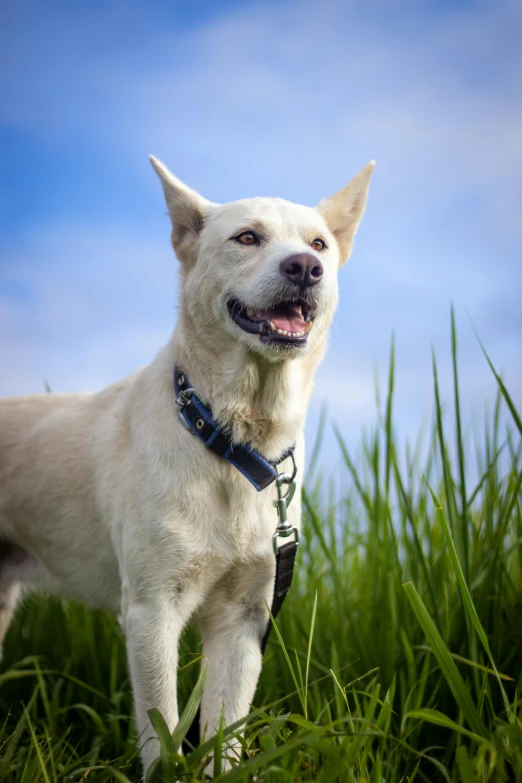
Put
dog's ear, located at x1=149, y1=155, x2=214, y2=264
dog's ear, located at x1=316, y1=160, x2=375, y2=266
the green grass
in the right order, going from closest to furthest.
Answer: the green grass → dog's ear, located at x1=149, y1=155, x2=214, y2=264 → dog's ear, located at x1=316, y1=160, x2=375, y2=266

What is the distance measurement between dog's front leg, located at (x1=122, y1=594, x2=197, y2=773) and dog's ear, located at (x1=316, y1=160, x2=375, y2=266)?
1733 millimetres

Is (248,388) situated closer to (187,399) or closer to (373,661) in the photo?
(187,399)

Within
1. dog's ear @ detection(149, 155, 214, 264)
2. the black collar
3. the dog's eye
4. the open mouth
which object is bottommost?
the black collar

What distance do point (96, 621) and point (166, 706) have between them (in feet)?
5.33

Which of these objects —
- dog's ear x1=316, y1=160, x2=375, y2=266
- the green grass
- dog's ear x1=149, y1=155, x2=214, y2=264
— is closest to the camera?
the green grass

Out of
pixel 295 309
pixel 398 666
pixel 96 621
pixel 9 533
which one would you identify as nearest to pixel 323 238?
pixel 295 309

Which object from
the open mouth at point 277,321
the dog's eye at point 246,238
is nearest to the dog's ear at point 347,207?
the dog's eye at point 246,238

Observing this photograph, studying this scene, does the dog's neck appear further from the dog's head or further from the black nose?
the black nose

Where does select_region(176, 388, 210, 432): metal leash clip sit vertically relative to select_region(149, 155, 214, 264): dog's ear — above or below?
below

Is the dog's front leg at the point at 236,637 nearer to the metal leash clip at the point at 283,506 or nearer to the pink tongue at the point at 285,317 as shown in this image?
the metal leash clip at the point at 283,506

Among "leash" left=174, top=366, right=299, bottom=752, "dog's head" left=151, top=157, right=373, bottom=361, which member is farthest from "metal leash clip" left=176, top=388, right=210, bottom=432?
"dog's head" left=151, top=157, right=373, bottom=361

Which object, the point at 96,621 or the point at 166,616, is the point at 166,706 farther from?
the point at 96,621

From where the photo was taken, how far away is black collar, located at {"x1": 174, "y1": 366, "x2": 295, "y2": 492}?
2.87 meters

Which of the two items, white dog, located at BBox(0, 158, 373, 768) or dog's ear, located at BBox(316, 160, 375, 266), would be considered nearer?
white dog, located at BBox(0, 158, 373, 768)
